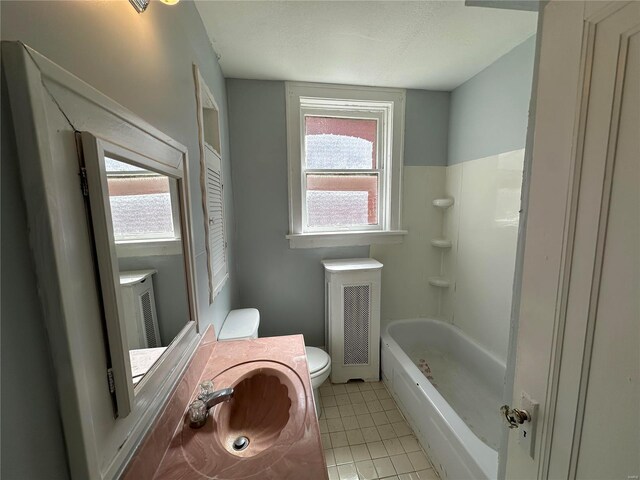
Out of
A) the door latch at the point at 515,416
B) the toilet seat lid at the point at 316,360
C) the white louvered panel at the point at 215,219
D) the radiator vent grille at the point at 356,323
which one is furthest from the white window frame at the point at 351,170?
the door latch at the point at 515,416

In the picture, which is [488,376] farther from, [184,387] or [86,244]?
[86,244]

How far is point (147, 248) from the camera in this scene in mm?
705

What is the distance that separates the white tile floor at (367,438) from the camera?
4.57ft

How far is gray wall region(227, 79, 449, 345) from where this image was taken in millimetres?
1979

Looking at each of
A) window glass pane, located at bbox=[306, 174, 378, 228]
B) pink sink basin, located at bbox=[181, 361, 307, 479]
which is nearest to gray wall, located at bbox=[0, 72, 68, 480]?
pink sink basin, located at bbox=[181, 361, 307, 479]

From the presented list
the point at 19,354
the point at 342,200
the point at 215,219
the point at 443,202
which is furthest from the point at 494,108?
the point at 19,354

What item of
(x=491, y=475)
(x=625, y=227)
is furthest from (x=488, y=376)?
(x=625, y=227)

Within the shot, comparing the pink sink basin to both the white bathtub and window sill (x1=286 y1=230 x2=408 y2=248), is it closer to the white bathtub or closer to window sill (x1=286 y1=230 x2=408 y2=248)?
the white bathtub

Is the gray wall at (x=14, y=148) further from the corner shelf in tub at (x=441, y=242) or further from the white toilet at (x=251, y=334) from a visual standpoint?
the corner shelf in tub at (x=441, y=242)

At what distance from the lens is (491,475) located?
1065mm

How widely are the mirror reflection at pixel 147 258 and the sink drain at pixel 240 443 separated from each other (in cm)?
44

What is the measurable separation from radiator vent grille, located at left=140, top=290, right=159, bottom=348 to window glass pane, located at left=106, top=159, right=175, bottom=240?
0.56ft

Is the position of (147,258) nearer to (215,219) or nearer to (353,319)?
(215,219)

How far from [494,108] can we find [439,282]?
140cm
